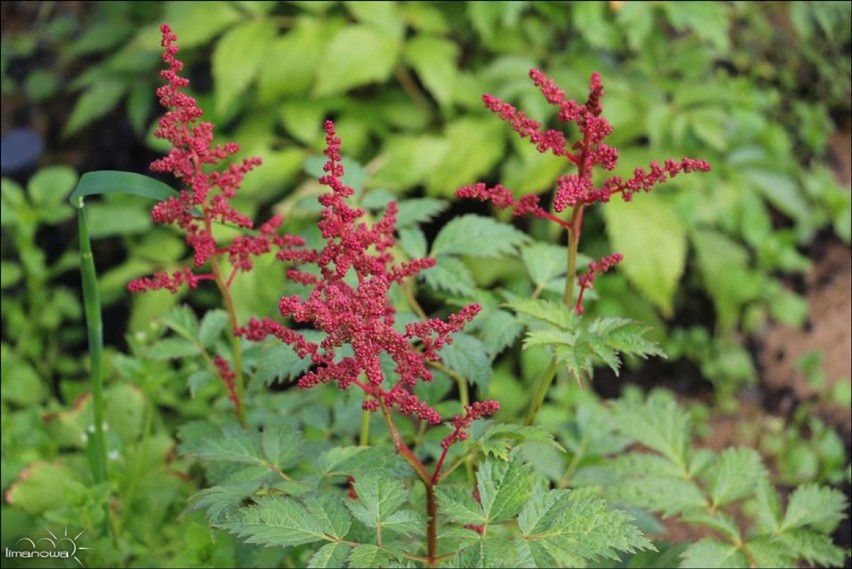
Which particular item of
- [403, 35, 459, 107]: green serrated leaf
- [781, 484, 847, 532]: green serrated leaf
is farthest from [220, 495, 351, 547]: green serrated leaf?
[403, 35, 459, 107]: green serrated leaf

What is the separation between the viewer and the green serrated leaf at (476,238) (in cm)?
205

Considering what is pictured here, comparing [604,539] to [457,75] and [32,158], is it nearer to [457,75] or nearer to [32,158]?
[457,75]

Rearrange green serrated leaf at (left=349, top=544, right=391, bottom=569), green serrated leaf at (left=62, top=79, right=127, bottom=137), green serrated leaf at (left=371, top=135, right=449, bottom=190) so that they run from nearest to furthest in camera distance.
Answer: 1. green serrated leaf at (left=349, top=544, right=391, bottom=569)
2. green serrated leaf at (left=371, top=135, right=449, bottom=190)
3. green serrated leaf at (left=62, top=79, right=127, bottom=137)

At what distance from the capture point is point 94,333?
192 centimetres

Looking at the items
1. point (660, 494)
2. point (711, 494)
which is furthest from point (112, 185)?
point (711, 494)

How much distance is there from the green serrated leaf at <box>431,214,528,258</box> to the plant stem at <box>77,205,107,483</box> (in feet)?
2.39

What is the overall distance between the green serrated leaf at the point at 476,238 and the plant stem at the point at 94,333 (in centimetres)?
73

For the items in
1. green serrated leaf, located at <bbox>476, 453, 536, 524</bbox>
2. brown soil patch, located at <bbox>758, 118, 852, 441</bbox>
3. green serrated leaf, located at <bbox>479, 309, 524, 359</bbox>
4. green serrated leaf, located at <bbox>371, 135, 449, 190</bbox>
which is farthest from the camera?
brown soil patch, located at <bbox>758, 118, 852, 441</bbox>

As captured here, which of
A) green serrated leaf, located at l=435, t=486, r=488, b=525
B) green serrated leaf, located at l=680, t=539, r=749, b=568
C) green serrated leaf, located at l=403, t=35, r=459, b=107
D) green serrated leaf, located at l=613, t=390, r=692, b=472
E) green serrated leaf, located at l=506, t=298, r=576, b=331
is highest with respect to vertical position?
green serrated leaf, located at l=403, t=35, r=459, b=107

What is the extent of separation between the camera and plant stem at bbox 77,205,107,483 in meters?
1.80

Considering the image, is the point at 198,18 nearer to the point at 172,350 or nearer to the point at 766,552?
the point at 172,350

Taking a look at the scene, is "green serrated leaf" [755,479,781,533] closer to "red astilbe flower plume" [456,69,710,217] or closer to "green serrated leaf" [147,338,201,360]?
"red astilbe flower plume" [456,69,710,217]

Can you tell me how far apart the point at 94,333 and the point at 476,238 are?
2.78 feet

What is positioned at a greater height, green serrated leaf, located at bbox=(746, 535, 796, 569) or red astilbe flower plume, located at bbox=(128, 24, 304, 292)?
red astilbe flower plume, located at bbox=(128, 24, 304, 292)
